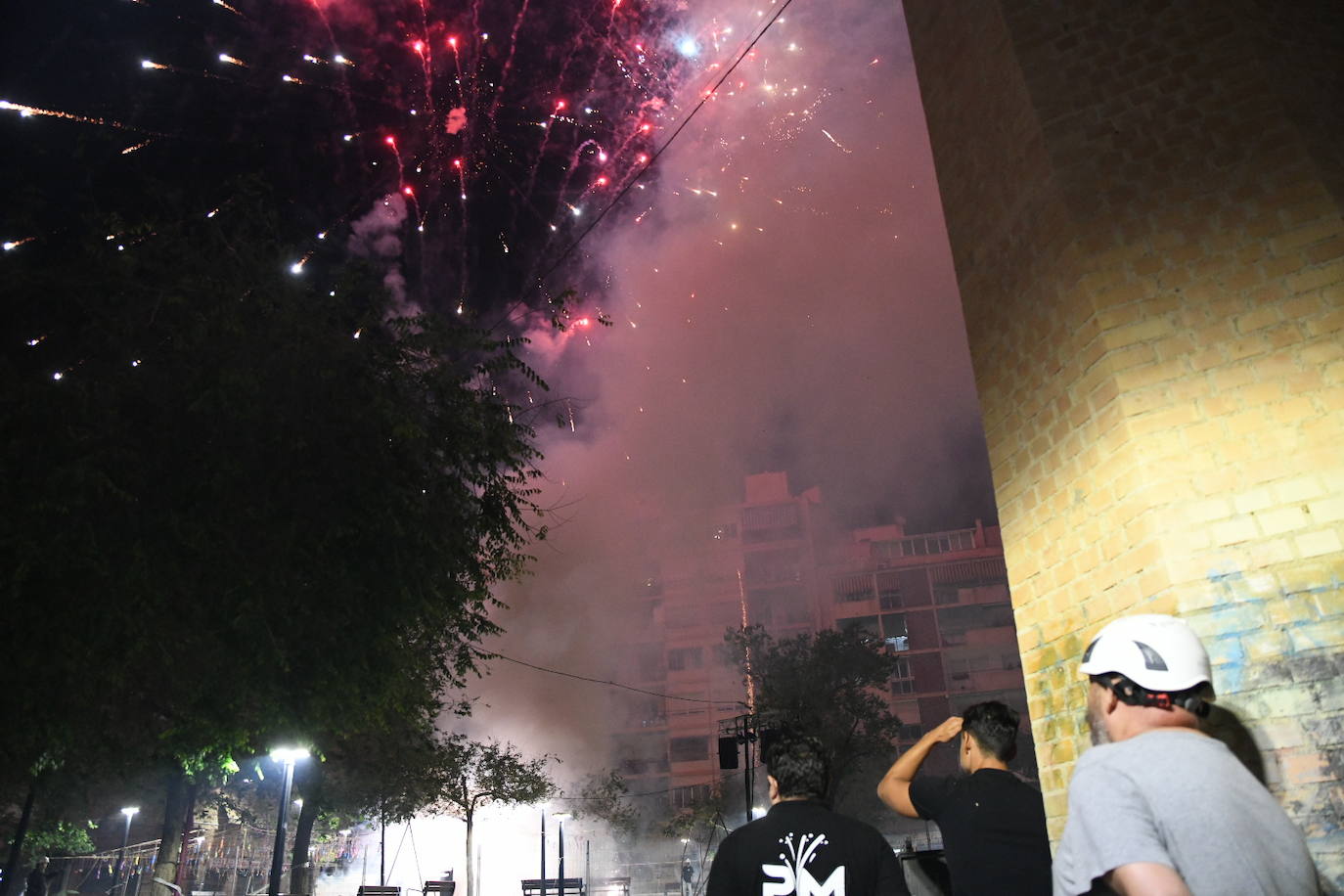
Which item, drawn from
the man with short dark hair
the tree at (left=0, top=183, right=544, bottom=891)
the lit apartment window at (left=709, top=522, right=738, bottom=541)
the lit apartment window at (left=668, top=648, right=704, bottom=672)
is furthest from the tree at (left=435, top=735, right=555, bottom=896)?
the lit apartment window at (left=709, top=522, right=738, bottom=541)

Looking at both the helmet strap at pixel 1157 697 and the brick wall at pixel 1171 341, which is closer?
the helmet strap at pixel 1157 697

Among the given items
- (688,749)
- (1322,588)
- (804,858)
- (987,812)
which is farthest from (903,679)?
(804,858)

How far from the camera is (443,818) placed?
59906mm

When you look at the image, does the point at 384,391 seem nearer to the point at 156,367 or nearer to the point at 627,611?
the point at 156,367

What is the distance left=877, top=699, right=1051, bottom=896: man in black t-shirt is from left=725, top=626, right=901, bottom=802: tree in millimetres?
33525

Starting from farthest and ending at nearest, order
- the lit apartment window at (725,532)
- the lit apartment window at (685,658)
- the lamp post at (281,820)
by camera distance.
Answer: the lit apartment window at (725,532), the lit apartment window at (685,658), the lamp post at (281,820)

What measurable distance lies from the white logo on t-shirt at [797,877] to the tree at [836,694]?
34065 millimetres

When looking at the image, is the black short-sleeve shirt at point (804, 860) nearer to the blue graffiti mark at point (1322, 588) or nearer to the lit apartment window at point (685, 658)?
the blue graffiti mark at point (1322, 588)

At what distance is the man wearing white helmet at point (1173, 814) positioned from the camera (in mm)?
1728

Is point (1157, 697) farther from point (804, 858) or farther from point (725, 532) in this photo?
point (725, 532)

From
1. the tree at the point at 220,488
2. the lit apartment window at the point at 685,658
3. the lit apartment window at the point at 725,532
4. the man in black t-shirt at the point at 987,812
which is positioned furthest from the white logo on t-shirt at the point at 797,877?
the lit apartment window at the point at 725,532

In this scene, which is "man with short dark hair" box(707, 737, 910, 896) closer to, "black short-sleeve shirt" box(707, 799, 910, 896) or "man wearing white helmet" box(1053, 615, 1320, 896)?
"black short-sleeve shirt" box(707, 799, 910, 896)

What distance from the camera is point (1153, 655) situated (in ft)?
6.85

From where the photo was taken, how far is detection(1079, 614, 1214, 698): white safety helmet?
2057 mm
